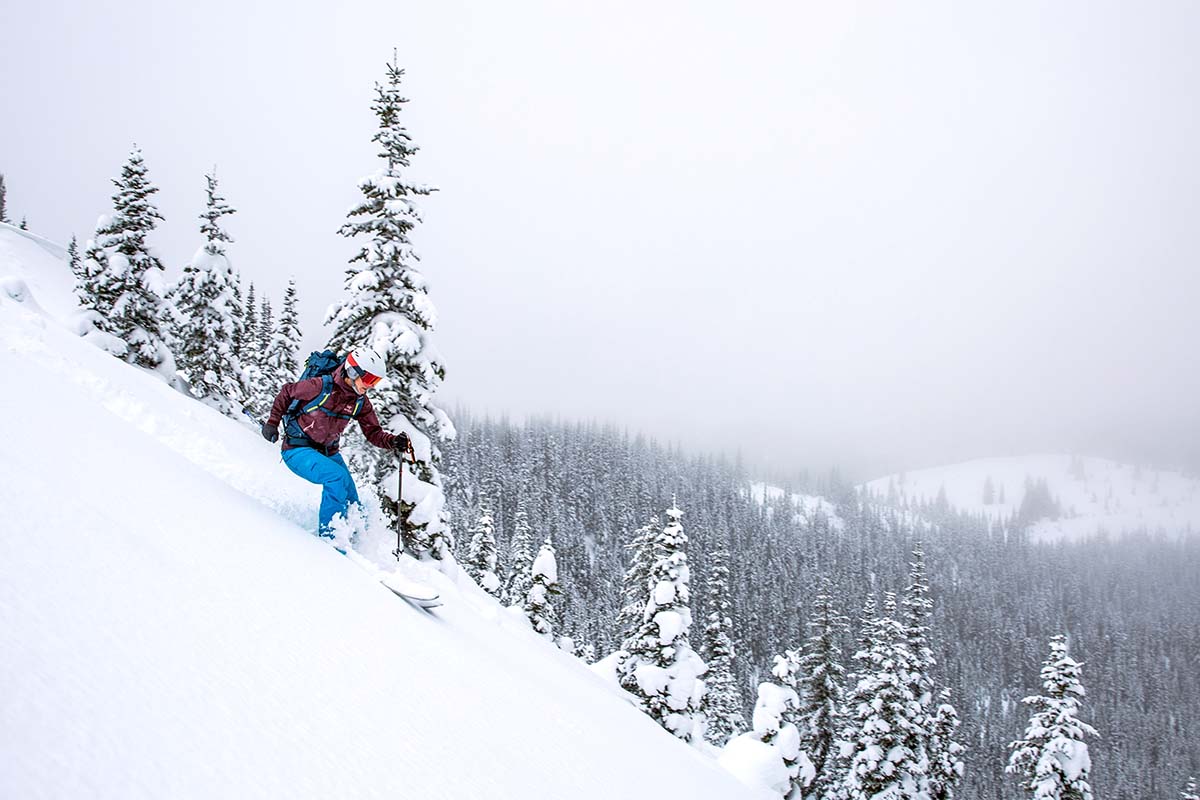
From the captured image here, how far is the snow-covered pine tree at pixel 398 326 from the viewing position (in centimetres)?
1378

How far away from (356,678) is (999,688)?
14778 centimetres

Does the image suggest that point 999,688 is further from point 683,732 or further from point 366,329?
point 366,329

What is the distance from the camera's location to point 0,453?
3521 millimetres

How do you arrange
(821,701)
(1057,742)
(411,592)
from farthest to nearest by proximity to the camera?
(821,701), (1057,742), (411,592)

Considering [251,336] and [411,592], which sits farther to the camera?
[251,336]

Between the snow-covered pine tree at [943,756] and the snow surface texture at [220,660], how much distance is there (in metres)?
22.8

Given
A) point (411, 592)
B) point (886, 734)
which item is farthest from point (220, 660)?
point (886, 734)

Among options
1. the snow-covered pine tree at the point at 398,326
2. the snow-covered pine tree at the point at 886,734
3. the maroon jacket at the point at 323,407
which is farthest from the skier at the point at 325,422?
the snow-covered pine tree at the point at 886,734

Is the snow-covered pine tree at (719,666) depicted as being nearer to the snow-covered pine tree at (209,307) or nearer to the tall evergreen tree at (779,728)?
the tall evergreen tree at (779,728)

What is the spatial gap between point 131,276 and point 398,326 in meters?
12.6

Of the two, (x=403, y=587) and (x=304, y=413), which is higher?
(x=304, y=413)

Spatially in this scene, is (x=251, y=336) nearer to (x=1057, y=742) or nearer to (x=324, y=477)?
(x=324, y=477)

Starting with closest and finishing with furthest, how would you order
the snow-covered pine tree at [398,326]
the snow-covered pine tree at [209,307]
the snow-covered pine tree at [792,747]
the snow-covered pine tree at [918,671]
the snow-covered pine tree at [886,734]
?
the snow-covered pine tree at [398,326] → the snow-covered pine tree at [792,747] → the snow-covered pine tree at [886,734] → the snow-covered pine tree at [918,671] → the snow-covered pine tree at [209,307]

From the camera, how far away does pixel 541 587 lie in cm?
2683
